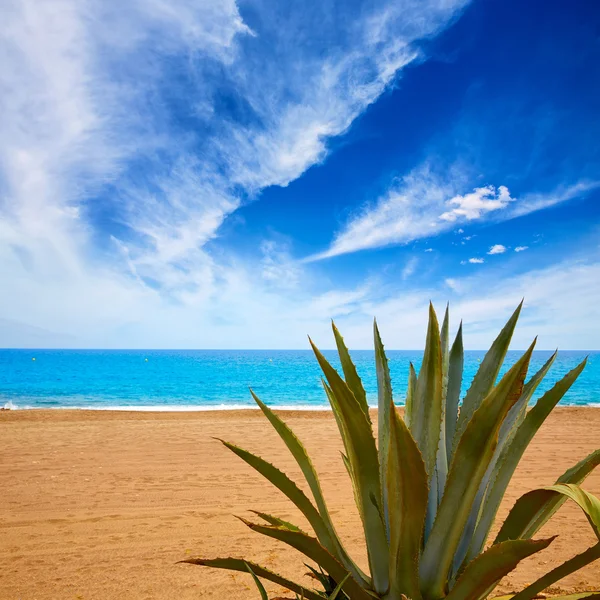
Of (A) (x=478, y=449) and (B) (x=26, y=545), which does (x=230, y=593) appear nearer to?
(B) (x=26, y=545)

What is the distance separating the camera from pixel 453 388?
159 centimetres

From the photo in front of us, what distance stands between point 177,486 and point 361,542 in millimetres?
3107

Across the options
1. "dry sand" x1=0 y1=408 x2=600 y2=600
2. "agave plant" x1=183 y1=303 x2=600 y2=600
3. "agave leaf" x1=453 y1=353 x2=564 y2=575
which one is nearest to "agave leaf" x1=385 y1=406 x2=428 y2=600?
"agave plant" x1=183 y1=303 x2=600 y2=600

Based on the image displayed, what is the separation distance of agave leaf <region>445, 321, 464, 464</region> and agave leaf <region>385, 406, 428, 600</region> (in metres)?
0.41

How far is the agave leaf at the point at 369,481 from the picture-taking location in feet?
4.08

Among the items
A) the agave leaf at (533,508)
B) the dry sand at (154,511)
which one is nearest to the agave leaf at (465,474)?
the agave leaf at (533,508)

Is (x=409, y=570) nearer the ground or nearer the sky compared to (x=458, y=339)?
nearer the ground

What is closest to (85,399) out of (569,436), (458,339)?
(569,436)

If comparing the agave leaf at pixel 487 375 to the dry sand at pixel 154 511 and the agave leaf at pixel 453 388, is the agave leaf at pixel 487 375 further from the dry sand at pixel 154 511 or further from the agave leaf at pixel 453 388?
the dry sand at pixel 154 511

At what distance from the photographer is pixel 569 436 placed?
10961mm

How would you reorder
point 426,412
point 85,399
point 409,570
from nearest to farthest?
point 409,570 → point 426,412 → point 85,399

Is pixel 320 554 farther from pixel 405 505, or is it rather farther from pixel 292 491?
pixel 405 505

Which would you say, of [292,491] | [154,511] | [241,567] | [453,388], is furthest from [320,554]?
[154,511]

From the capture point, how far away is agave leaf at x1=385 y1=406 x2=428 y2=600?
105 centimetres
